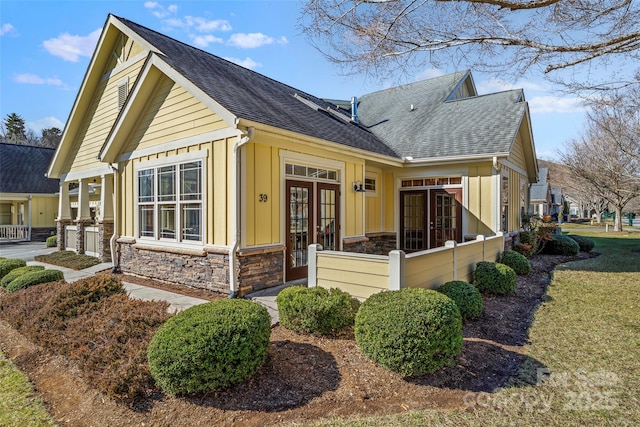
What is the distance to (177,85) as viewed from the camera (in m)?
7.14

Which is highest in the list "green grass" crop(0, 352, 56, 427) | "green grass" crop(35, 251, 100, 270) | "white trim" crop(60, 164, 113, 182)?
"white trim" crop(60, 164, 113, 182)

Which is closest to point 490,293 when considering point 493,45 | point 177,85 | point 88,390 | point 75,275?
point 493,45

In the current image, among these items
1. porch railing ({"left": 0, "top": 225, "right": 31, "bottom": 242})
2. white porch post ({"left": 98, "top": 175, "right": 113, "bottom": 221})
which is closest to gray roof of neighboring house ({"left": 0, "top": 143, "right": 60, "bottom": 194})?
porch railing ({"left": 0, "top": 225, "right": 31, "bottom": 242})

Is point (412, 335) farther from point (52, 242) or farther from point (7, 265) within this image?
point (52, 242)

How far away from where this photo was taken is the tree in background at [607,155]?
13.3m

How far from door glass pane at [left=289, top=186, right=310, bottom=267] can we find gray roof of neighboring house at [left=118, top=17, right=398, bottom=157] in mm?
1306

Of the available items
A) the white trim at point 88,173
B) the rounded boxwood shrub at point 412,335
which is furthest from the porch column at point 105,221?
the rounded boxwood shrub at point 412,335

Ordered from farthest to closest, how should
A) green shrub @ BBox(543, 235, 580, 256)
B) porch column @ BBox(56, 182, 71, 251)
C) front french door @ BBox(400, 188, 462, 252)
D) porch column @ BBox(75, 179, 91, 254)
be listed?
1. porch column @ BBox(56, 182, 71, 251)
2. green shrub @ BBox(543, 235, 580, 256)
3. porch column @ BBox(75, 179, 91, 254)
4. front french door @ BBox(400, 188, 462, 252)

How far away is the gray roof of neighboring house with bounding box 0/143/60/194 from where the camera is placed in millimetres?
19567

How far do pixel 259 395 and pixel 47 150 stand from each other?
28.7 metres

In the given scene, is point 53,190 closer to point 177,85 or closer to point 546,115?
point 177,85

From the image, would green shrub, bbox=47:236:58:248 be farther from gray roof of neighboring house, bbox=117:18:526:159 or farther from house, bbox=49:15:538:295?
gray roof of neighboring house, bbox=117:18:526:159

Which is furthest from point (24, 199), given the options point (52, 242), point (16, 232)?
point (52, 242)

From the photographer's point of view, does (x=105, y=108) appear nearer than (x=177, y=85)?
No
